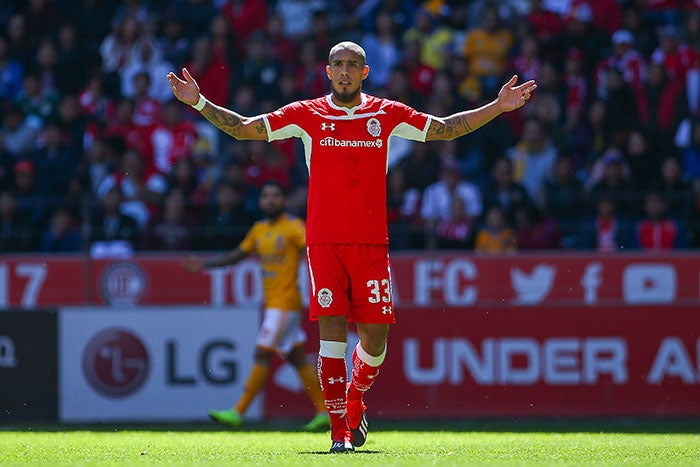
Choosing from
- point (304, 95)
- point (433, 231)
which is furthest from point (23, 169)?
point (433, 231)

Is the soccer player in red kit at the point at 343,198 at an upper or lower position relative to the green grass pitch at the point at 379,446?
upper

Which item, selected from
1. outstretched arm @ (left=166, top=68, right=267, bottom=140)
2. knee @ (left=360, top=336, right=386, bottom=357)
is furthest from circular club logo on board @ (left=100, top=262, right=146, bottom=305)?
outstretched arm @ (left=166, top=68, right=267, bottom=140)

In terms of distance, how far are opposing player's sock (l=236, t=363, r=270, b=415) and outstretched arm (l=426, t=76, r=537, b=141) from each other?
4.28 metres

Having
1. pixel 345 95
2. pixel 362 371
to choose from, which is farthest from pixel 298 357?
pixel 345 95

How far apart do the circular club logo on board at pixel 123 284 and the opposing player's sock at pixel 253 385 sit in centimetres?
300

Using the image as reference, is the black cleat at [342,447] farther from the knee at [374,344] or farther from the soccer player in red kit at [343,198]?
the knee at [374,344]

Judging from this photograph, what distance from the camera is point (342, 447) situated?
27.4 ft

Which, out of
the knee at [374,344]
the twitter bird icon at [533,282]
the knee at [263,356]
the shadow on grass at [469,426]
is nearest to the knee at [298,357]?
the knee at [263,356]

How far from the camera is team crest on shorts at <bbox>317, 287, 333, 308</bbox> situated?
8289 mm

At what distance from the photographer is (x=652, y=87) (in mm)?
16688

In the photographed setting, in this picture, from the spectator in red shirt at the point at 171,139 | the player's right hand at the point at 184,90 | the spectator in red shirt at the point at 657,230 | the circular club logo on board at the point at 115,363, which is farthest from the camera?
the spectator in red shirt at the point at 171,139

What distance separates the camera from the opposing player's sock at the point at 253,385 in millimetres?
12156

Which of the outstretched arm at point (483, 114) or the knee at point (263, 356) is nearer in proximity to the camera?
→ the outstretched arm at point (483, 114)

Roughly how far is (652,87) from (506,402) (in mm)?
5532
